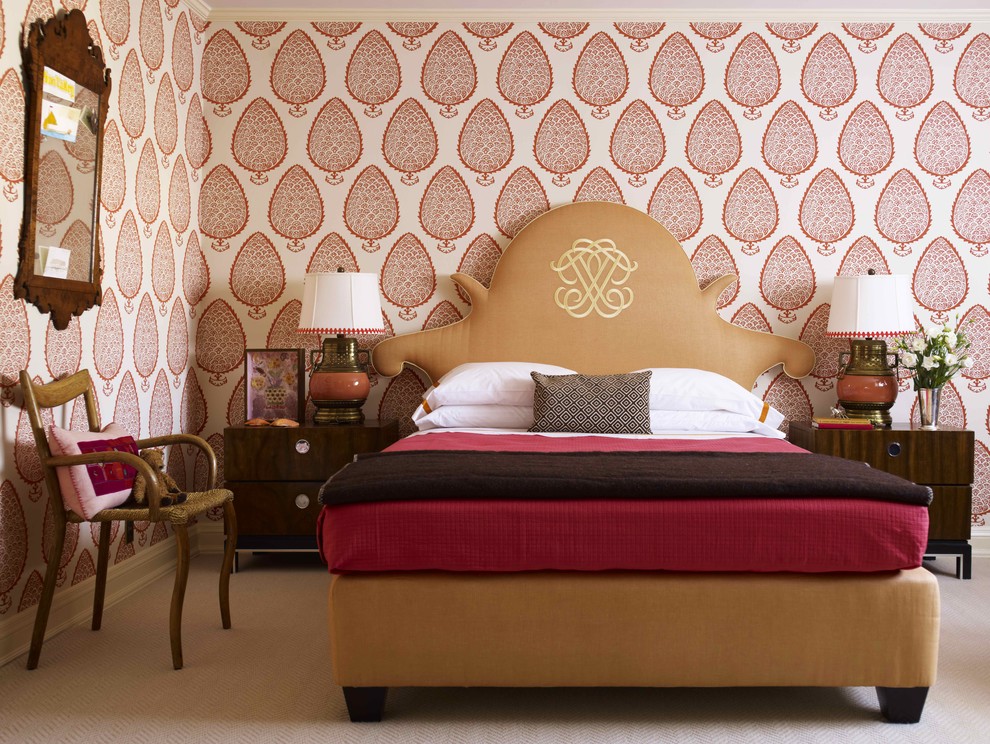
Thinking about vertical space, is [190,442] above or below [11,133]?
below

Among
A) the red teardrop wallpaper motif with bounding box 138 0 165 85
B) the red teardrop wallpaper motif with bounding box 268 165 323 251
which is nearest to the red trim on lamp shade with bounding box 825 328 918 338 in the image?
the red teardrop wallpaper motif with bounding box 268 165 323 251

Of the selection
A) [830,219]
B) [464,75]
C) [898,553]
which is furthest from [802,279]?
[898,553]

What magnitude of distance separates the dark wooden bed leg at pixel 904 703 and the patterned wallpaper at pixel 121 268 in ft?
8.71

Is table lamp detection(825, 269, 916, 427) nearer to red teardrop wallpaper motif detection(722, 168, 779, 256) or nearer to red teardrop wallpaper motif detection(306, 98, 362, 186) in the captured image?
red teardrop wallpaper motif detection(722, 168, 779, 256)

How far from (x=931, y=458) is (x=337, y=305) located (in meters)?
2.70

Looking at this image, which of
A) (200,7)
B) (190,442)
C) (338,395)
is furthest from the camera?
(200,7)

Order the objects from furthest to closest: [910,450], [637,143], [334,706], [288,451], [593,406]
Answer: [637,143]
[288,451]
[910,450]
[593,406]
[334,706]

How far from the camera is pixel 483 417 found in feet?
12.1

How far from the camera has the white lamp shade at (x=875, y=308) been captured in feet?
12.5

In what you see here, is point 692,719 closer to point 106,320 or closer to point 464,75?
point 106,320

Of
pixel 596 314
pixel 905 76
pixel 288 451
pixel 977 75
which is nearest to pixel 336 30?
pixel 596 314

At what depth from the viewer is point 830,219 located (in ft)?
13.8

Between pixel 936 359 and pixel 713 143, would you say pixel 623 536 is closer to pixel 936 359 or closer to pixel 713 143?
pixel 936 359

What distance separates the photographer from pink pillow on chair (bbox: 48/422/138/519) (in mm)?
2666
